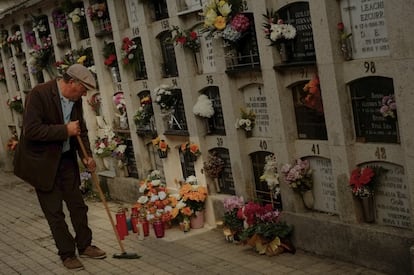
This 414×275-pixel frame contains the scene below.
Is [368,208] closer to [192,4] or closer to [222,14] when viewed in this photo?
[222,14]

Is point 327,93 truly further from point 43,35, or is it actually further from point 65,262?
point 43,35

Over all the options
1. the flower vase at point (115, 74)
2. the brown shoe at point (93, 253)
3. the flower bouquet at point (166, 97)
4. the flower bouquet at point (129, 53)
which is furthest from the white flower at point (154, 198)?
the flower vase at point (115, 74)

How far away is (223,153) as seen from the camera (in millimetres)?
8094

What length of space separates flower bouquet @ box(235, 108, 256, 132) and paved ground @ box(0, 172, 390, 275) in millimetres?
1279

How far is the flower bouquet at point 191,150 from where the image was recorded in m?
8.24

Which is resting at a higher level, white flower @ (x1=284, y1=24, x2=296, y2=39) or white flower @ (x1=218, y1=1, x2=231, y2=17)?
white flower @ (x1=218, y1=1, x2=231, y2=17)

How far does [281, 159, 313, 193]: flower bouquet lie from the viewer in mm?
6742

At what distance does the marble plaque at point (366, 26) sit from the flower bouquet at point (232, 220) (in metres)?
2.30

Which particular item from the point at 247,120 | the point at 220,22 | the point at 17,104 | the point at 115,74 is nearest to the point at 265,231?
the point at 247,120

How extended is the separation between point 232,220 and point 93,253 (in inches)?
59.3

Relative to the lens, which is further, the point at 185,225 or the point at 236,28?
the point at 185,225

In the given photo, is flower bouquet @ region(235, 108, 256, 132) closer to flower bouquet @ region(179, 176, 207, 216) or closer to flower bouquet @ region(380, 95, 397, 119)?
flower bouquet @ region(179, 176, 207, 216)

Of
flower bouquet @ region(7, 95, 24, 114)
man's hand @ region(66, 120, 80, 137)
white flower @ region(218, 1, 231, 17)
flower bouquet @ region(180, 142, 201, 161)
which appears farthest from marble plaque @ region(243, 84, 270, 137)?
flower bouquet @ region(7, 95, 24, 114)

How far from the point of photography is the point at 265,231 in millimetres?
6891
